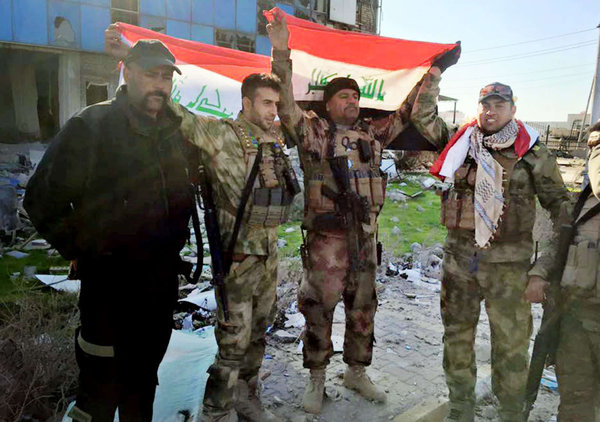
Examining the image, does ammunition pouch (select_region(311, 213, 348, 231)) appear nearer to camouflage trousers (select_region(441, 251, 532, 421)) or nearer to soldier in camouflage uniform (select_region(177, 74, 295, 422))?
soldier in camouflage uniform (select_region(177, 74, 295, 422))

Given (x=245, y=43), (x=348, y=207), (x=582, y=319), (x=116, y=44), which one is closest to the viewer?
(x=582, y=319)

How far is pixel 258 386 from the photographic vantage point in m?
3.12

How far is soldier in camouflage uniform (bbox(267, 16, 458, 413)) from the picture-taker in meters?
3.24

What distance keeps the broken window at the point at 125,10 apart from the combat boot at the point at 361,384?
61.4 ft

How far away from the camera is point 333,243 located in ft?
10.7

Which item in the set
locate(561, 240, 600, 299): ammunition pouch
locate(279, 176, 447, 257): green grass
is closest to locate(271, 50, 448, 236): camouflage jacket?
locate(561, 240, 600, 299): ammunition pouch

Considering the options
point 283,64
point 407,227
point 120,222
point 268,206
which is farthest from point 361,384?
point 407,227

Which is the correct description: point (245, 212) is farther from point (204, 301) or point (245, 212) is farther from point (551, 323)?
point (204, 301)

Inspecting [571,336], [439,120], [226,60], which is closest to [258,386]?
[571,336]

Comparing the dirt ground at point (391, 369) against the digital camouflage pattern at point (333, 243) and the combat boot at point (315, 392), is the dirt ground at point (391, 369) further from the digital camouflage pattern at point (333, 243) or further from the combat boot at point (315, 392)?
the digital camouflage pattern at point (333, 243)

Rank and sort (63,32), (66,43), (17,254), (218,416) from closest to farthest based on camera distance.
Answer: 1. (218,416)
2. (17,254)
3. (63,32)
4. (66,43)

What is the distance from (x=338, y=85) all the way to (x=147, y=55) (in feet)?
4.78

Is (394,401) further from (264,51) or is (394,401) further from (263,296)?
(264,51)

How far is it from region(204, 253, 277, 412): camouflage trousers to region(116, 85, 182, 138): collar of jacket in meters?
0.90
